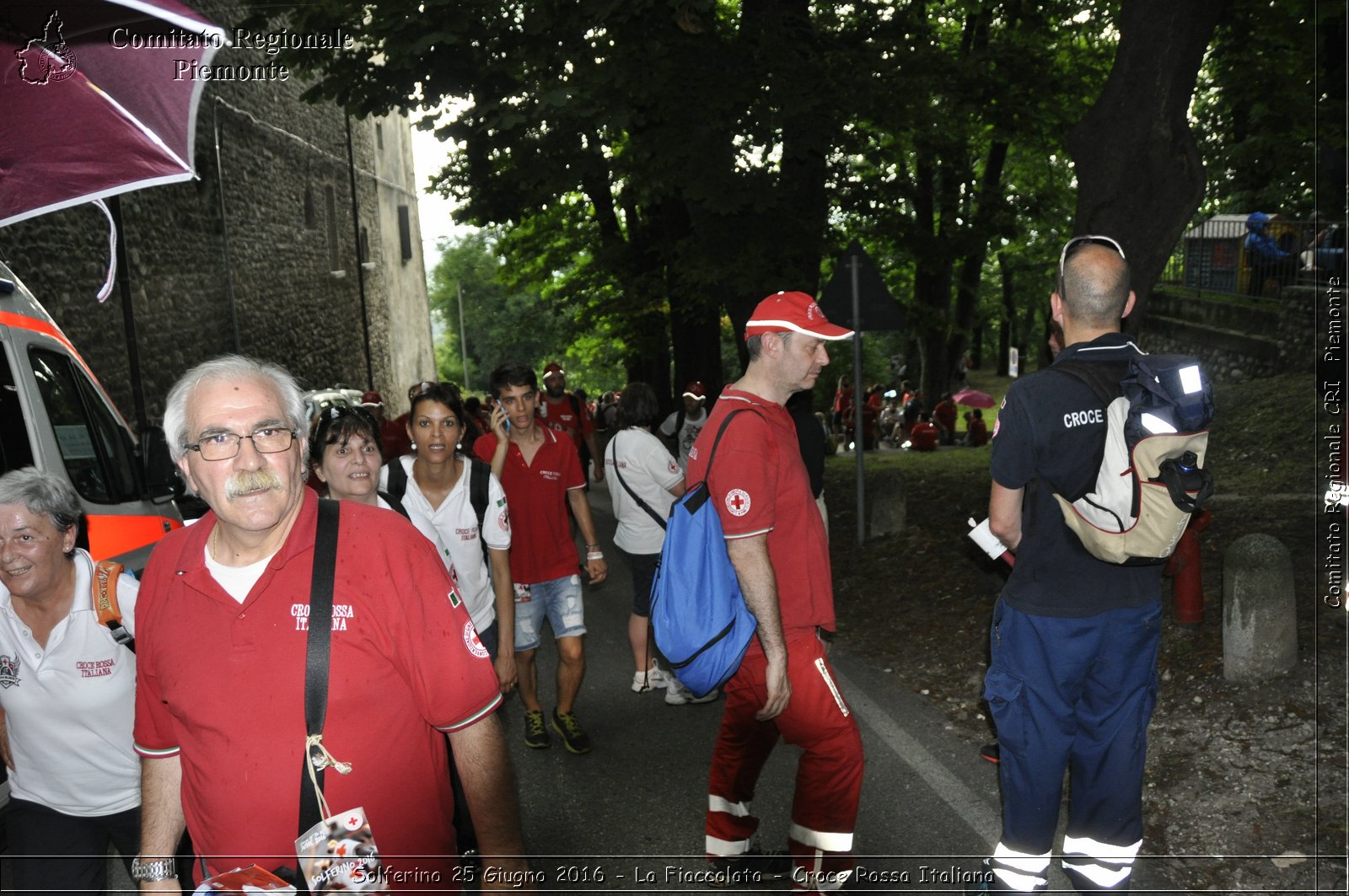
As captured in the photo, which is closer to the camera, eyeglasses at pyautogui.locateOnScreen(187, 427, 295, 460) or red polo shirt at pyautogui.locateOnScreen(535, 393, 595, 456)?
eyeglasses at pyautogui.locateOnScreen(187, 427, 295, 460)

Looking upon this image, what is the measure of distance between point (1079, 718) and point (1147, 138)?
18.2 ft

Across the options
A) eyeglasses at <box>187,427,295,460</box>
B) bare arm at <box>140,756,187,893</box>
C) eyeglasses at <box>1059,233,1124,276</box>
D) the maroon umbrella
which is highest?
the maroon umbrella

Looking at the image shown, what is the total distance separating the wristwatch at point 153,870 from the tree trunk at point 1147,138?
6.87 meters

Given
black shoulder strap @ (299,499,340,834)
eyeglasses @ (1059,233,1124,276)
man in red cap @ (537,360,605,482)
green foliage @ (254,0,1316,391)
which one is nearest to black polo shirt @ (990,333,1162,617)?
eyeglasses @ (1059,233,1124,276)

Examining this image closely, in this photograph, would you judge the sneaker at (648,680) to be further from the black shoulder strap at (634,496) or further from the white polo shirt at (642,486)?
the black shoulder strap at (634,496)

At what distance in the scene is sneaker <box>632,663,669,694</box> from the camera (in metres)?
7.38

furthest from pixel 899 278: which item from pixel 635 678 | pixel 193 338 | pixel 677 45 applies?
pixel 635 678

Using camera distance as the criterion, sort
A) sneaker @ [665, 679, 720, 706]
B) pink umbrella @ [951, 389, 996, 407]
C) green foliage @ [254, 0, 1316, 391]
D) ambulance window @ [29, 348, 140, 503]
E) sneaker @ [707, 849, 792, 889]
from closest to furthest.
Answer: sneaker @ [707, 849, 792, 889]
ambulance window @ [29, 348, 140, 503]
sneaker @ [665, 679, 720, 706]
green foliage @ [254, 0, 1316, 391]
pink umbrella @ [951, 389, 996, 407]

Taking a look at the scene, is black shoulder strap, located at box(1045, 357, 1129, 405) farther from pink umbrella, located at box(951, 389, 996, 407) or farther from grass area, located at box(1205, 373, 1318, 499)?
pink umbrella, located at box(951, 389, 996, 407)

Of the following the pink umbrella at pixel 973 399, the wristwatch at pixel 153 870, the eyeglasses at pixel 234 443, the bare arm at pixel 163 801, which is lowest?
the pink umbrella at pixel 973 399

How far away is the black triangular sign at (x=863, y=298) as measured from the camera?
34.0ft

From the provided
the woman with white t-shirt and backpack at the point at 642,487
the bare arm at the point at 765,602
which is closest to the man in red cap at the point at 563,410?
the woman with white t-shirt and backpack at the point at 642,487

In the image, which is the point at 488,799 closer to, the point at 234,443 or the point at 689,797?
the point at 234,443

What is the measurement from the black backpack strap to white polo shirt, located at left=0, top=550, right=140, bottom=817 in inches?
69.1
